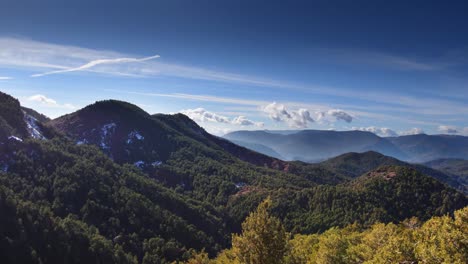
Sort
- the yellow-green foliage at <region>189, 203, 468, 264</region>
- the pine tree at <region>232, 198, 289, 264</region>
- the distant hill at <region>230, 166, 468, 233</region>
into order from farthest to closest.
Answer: the distant hill at <region>230, 166, 468, 233</region>
the pine tree at <region>232, 198, 289, 264</region>
the yellow-green foliage at <region>189, 203, 468, 264</region>

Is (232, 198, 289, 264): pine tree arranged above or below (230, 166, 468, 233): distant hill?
above

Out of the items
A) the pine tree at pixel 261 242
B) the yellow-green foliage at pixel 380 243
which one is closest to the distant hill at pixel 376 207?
the yellow-green foliage at pixel 380 243

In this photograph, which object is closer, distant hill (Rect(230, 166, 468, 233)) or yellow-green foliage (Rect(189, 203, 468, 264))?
yellow-green foliage (Rect(189, 203, 468, 264))

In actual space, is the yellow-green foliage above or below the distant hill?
above

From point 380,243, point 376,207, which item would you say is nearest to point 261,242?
point 380,243

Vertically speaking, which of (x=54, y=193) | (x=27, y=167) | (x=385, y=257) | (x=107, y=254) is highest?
(x=385, y=257)

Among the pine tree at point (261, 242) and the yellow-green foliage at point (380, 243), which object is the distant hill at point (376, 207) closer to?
the yellow-green foliage at point (380, 243)

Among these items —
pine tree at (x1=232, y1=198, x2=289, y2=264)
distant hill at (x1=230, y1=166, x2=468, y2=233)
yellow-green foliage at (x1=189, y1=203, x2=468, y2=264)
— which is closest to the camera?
yellow-green foliage at (x1=189, y1=203, x2=468, y2=264)

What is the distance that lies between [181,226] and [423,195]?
140m

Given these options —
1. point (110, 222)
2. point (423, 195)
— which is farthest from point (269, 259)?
point (423, 195)

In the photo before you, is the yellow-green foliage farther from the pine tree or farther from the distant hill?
the distant hill

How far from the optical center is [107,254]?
13538 cm

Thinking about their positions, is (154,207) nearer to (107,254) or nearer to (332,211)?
(107,254)

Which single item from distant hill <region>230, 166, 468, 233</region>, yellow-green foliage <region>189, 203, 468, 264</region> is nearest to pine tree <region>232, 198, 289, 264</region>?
yellow-green foliage <region>189, 203, 468, 264</region>
